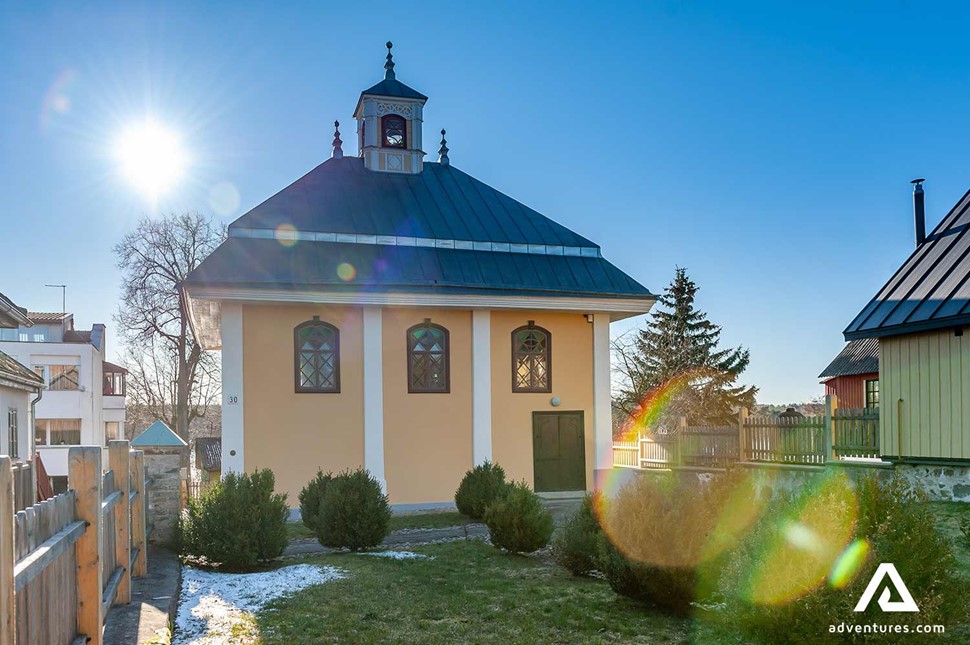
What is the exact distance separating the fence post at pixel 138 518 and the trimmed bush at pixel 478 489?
7.37 meters

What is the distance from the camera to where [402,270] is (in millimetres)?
18203

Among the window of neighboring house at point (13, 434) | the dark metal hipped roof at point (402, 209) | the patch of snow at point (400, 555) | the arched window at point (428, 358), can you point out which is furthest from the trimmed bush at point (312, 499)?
the window of neighboring house at point (13, 434)

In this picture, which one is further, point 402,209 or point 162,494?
point 402,209

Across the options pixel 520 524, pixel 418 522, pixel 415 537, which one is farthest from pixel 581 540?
pixel 418 522

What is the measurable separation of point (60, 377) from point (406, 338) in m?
39.0

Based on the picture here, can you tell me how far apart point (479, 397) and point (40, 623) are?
1437 cm

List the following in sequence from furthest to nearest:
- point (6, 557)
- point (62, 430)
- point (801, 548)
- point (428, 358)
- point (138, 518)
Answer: point (62, 430)
point (428, 358)
point (138, 518)
point (801, 548)
point (6, 557)

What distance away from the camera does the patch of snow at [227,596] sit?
6945mm

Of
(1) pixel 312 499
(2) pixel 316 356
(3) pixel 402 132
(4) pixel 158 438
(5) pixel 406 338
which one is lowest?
(1) pixel 312 499

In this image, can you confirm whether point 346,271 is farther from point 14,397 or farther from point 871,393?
point 871,393

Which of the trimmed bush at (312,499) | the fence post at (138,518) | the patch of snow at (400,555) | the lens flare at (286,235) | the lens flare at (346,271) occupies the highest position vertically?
the lens flare at (286,235)

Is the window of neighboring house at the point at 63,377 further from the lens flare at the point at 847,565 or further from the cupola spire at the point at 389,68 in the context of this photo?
the lens flare at the point at 847,565

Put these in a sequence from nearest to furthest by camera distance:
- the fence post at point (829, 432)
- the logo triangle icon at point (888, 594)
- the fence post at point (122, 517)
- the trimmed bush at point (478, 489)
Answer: the logo triangle icon at point (888, 594)
the fence post at point (122, 517)
the fence post at point (829, 432)
the trimmed bush at point (478, 489)

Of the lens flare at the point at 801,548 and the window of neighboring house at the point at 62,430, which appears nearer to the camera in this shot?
the lens flare at the point at 801,548
